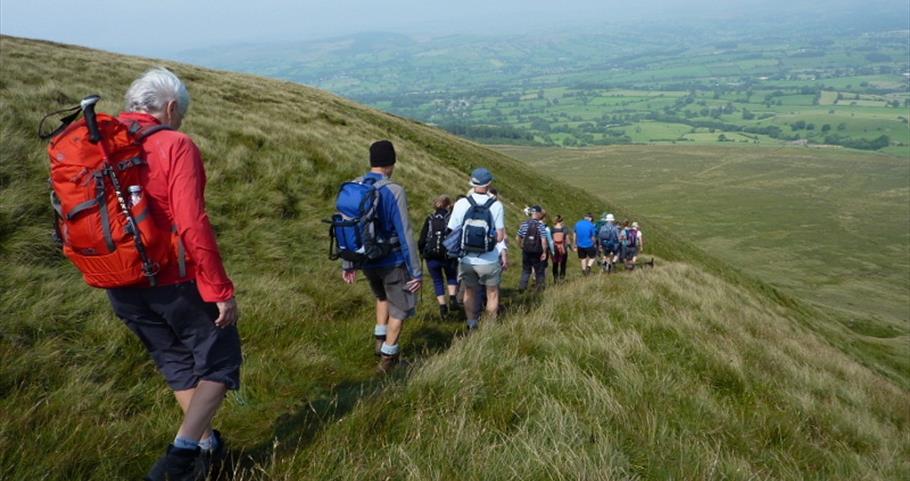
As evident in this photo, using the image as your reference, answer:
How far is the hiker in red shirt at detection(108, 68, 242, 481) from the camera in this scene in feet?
9.03

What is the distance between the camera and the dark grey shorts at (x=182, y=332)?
114 inches

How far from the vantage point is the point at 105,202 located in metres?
2.59

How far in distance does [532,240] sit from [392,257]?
21.6 feet

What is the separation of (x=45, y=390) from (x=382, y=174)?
10.8 ft

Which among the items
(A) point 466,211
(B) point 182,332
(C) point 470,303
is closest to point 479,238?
(A) point 466,211

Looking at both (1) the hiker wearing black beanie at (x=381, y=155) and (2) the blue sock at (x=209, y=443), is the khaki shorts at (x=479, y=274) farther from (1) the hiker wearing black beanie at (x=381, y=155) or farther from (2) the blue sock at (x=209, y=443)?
(2) the blue sock at (x=209, y=443)

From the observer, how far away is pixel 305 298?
6984mm

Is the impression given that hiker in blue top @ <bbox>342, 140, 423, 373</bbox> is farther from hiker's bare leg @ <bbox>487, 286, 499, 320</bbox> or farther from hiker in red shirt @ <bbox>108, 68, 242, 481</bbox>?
hiker in red shirt @ <bbox>108, 68, 242, 481</bbox>

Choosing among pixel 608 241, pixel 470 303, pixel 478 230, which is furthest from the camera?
pixel 608 241

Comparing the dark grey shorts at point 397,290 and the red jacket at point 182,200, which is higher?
the red jacket at point 182,200

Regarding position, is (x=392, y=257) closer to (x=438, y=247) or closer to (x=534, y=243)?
(x=438, y=247)

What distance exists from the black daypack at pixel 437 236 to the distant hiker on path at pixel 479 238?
1.76 metres

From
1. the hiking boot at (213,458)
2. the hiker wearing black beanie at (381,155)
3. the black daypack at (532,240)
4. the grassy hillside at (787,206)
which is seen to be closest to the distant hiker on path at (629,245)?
the black daypack at (532,240)

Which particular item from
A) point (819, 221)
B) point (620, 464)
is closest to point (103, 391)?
point (620, 464)
